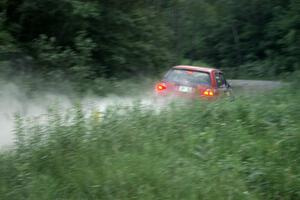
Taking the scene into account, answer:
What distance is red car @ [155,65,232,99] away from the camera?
14445 millimetres

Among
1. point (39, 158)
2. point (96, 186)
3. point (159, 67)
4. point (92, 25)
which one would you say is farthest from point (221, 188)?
point (159, 67)

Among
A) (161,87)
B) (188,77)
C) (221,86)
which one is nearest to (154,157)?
(161,87)

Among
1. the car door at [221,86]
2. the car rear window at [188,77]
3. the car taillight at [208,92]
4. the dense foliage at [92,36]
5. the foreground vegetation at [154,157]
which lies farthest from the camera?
the dense foliage at [92,36]

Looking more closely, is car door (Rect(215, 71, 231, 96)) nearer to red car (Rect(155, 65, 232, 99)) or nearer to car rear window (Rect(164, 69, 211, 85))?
red car (Rect(155, 65, 232, 99))

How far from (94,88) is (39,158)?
8788 mm

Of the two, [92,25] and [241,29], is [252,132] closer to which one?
[92,25]

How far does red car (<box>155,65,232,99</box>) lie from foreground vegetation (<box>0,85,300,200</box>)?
16.7 ft

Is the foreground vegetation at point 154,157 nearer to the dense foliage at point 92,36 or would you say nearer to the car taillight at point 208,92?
the car taillight at point 208,92

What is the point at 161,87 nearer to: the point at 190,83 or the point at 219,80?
the point at 190,83

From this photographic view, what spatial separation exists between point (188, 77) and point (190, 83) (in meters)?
0.27

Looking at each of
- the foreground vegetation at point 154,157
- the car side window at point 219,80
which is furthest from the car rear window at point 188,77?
the foreground vegetation at point 154,157

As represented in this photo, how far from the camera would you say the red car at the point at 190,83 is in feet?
47.4

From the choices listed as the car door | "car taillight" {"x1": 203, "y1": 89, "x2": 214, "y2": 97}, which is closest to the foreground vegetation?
"car taillight" {"x1": 203, "y1": 89, "x2": 214, "y2": 97}

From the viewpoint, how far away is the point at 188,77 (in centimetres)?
1491
